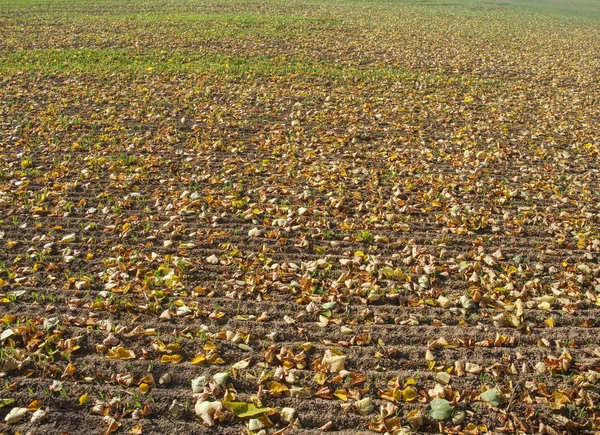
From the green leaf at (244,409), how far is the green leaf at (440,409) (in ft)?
3.46

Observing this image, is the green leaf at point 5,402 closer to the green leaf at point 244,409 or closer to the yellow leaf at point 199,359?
the yellow leaf at point 199,359

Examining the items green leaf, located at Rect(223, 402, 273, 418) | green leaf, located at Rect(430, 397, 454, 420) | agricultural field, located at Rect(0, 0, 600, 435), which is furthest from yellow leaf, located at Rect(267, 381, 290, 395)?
green leaf, located at Rect(430, 397, 454, 420)

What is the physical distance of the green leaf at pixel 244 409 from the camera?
3205 mm

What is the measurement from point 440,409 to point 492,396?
390mm

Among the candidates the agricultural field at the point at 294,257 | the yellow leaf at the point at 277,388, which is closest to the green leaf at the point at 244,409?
the agricultural field at the point at 294,257

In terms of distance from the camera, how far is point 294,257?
194 inches

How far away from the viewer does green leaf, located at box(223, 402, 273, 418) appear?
10.5ft

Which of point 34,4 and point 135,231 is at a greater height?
point 34,4

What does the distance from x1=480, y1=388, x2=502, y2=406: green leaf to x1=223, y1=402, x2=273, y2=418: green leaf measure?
1428 millimetres

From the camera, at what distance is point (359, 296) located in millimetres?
4391

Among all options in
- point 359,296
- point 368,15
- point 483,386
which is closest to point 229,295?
point 359,296

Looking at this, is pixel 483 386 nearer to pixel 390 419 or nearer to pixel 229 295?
pixel 390 419

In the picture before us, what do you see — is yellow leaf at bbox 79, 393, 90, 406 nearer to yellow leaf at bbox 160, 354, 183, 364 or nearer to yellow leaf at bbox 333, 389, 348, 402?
yellow leaf at bbox 160, 354, 183, 364

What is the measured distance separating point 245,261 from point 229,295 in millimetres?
549
